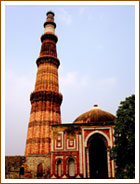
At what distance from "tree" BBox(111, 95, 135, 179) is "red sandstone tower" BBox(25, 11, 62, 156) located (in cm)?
1165

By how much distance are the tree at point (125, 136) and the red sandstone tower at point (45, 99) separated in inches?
459

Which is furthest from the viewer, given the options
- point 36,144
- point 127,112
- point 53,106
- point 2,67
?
point 53,106

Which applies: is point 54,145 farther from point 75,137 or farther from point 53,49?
point 53,49

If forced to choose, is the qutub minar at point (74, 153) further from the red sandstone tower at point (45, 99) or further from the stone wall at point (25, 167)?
the red sandstone tower at point (45, 99)

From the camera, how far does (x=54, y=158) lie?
17516 mm

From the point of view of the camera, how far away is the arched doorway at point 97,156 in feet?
59.1

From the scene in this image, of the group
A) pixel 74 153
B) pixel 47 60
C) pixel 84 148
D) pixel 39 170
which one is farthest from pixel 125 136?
pixel 47 60

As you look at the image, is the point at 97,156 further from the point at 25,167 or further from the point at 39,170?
the point at 25,167

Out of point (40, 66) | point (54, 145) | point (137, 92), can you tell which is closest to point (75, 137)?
point (54, 145)

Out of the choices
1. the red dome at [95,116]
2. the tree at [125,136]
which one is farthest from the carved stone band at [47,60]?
the tree at [125,136]

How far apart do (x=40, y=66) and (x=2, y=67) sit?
840 inches

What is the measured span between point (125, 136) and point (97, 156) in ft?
26.4

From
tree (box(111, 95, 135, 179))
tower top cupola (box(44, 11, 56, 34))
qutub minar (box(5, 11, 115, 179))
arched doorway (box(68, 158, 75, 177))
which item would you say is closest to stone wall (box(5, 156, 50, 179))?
qutub minar (box(5, 11, 115, 179))

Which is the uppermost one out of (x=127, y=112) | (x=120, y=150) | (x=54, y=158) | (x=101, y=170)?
(x=127, y=112)
